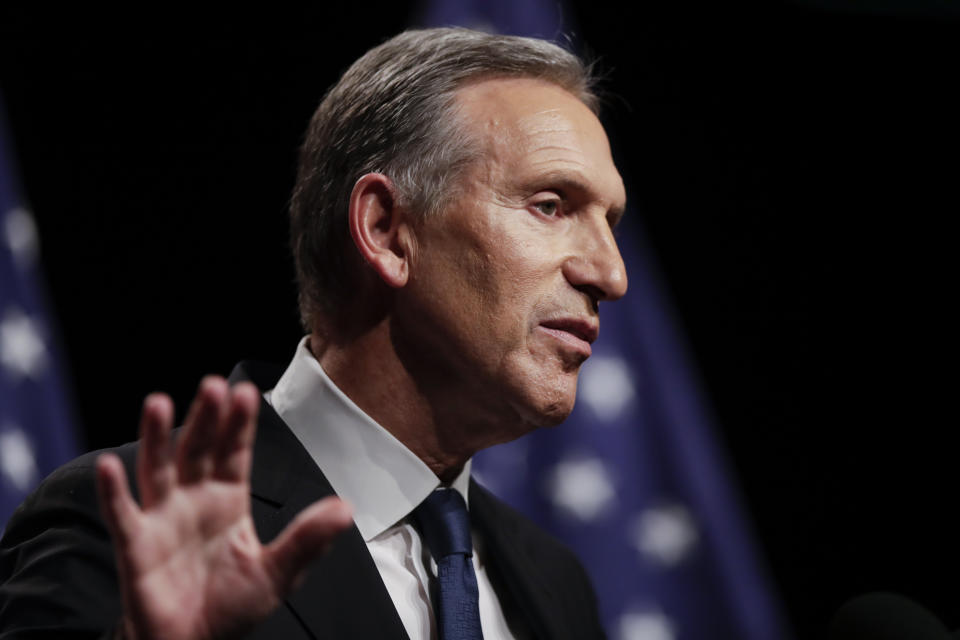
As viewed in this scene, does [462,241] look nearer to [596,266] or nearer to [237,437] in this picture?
[596,266]

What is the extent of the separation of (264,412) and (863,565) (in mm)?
2220

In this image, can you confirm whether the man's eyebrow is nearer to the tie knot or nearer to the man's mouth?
the man's mouth

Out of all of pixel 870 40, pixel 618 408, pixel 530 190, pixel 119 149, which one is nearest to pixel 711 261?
pixel 618 408

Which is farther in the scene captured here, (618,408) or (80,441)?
(618,408)

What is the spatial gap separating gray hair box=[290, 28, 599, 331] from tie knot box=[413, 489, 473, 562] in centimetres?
45

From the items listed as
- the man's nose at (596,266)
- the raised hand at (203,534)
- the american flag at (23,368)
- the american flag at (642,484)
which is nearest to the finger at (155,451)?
the raised hand at (203,534)

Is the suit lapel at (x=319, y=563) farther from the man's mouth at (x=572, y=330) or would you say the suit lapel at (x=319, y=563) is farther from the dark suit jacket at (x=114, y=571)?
the man's mouth at (x=572, y=330)

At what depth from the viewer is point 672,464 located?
9.84 ft

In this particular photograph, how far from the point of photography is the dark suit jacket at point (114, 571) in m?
1.41

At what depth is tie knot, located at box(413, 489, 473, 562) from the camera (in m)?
1.80

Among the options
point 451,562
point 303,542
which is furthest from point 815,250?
point 303,542

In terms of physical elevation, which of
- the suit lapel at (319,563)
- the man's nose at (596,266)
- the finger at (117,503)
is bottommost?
the suit lapel at (319,563)

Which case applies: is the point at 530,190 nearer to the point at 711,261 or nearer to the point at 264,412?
the point at 264,412

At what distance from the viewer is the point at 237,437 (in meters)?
→ 1.06
